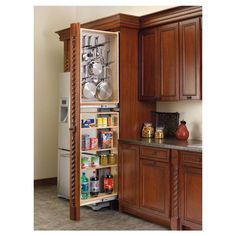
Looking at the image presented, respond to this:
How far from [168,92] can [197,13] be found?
87cm

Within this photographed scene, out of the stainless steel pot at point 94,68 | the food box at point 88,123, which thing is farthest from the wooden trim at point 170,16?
the food box at point 88,123

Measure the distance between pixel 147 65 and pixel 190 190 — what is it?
160cm

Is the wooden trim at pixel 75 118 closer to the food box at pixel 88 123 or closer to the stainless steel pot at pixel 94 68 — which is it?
the food box at pixel 88 123

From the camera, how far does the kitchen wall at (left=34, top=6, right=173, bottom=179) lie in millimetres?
5555

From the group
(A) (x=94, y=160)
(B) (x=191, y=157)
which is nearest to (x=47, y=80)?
(A) (x=94, y=160)

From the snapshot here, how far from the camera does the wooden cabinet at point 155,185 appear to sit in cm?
349

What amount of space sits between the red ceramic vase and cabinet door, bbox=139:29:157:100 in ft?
1.50

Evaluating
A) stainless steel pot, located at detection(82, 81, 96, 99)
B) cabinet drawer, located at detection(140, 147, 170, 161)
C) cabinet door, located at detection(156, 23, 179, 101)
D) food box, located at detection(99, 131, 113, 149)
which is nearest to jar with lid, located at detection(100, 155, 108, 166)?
food box, located at detection(99, 131, 113, 149)

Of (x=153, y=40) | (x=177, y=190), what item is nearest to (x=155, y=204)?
(x=177, y=190)

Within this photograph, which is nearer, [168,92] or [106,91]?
[168,92]

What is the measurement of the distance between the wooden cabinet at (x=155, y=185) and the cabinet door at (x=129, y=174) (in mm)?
89

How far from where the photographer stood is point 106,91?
13.7 feet

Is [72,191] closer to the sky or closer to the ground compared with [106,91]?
closer to the ground
